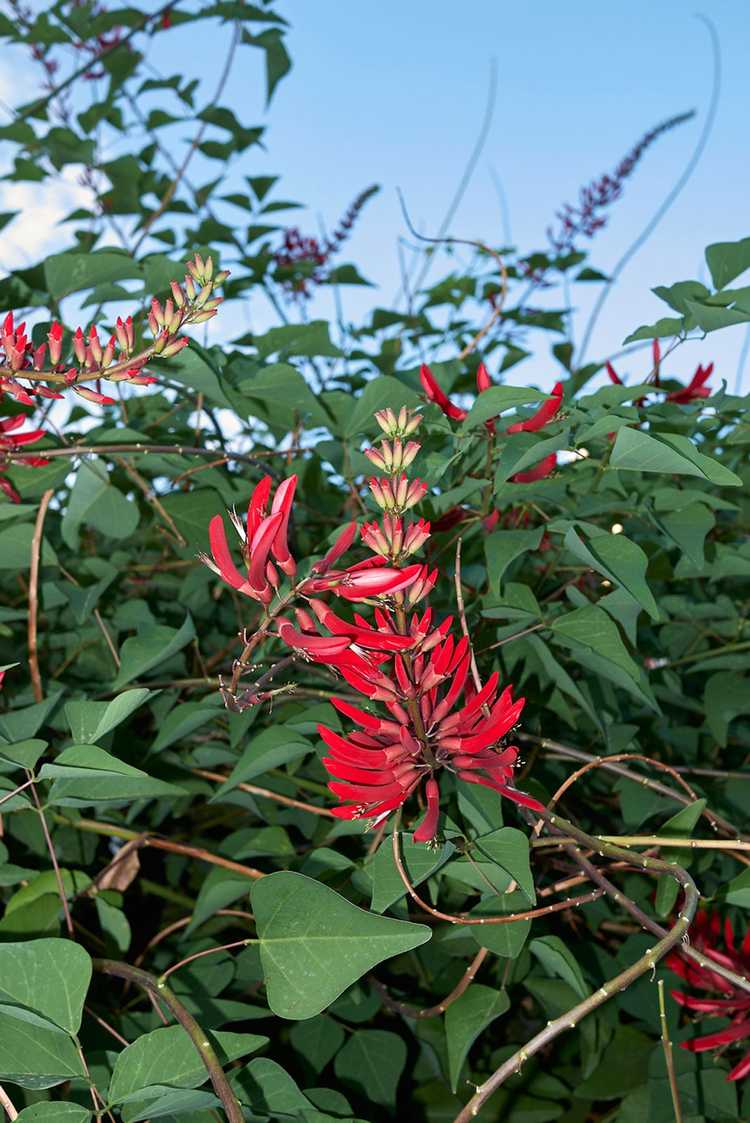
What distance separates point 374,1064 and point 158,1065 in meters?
0.27

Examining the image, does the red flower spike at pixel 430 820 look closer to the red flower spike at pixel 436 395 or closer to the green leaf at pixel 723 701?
the red flower spike at pixel 436 395

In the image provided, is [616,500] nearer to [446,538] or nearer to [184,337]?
[446,538]

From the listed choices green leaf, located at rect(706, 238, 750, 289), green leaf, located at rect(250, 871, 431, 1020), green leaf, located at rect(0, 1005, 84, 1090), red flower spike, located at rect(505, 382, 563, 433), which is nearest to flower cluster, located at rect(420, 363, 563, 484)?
red flower spike, located at rect(505, 382, 563, 433)

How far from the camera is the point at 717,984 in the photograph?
75cm

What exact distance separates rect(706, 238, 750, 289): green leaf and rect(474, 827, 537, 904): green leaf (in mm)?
494

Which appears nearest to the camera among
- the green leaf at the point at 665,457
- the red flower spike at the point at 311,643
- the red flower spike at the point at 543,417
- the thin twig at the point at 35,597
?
the red flower spike at the point at 311,643

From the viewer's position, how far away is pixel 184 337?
1.81 ft

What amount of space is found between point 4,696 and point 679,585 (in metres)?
0.67

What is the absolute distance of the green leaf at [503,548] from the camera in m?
0.62

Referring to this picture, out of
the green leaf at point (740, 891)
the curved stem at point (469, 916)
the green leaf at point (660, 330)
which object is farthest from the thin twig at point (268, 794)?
the green leaf at point (660, 330)

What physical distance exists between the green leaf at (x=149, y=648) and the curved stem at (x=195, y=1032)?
0.17 meters

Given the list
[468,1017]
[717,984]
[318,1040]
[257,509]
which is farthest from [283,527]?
[717,984]

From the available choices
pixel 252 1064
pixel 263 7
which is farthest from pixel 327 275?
pixel 252 1064

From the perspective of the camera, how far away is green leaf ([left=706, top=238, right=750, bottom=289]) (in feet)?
2.55
